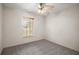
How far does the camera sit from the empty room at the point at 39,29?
1.25m

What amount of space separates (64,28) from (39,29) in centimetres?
53

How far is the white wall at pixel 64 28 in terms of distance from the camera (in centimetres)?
143

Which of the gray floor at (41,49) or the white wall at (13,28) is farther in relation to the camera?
the gray floor at (41,49)

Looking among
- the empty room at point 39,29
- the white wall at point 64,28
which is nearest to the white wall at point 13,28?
the empty room at point 39,29

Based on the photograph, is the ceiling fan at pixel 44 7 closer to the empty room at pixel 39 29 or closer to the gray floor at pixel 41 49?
the empty room at pixel 39 29

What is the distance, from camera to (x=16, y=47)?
4.63 ft

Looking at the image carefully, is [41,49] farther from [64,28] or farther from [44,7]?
[44,7]

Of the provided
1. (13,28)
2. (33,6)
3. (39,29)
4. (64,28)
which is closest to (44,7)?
(33,6)

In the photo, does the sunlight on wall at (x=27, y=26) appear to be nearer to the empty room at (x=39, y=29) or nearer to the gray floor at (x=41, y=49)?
the empty room at (x=39, y=29)

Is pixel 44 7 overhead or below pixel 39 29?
overhead

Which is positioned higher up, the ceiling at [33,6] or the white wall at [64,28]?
the ceiling at [33,6]

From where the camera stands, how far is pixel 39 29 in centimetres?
144

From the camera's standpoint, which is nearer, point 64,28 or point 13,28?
point 13,28

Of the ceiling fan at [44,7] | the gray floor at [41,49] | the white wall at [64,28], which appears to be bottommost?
the gray floor at [41,49]
